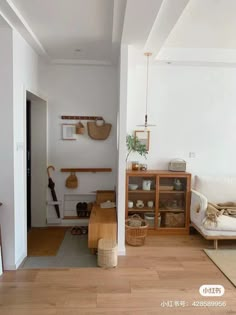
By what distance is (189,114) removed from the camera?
14.5ft

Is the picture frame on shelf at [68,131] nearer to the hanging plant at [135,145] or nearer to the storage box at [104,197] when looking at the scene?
the hanging plant at [135,145]

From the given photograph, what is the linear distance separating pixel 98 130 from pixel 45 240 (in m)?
1.89

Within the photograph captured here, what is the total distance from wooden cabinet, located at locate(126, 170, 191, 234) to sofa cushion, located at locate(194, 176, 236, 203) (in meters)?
0.27

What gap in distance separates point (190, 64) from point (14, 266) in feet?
12.4

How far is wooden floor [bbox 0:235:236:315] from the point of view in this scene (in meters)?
2.34

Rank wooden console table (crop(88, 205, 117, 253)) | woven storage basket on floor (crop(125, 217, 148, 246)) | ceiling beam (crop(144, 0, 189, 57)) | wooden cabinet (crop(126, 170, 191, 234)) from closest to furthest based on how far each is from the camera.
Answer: ceiling beam (crop(144, 0, 189, 57)) < wooden console table (crop(88, 205, 117, 253)) < woven storage basket on floor (crop(125, 217, 148, 246)) < wooden cabinet (crop(126, 170, 191, 234))

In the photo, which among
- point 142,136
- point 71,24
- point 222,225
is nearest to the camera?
point 71,24

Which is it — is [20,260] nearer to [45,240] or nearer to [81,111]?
[45,240]

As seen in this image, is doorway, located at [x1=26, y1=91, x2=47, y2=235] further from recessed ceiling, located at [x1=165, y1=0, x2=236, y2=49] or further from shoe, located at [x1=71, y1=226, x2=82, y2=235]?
recessed ceiling, located at [x1=165, y1=0, x2=236, y2=49]

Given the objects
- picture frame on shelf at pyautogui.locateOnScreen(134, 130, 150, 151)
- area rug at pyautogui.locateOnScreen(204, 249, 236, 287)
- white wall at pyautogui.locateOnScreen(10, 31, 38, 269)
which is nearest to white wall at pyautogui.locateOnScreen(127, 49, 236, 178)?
picture frame on shelf at pyautogui.locateOnScreen(134, 130, 150, 151)

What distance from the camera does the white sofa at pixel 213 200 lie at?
3590 mm

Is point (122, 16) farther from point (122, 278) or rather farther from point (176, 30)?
point (122, 278)

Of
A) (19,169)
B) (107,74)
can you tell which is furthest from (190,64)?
(19,169)

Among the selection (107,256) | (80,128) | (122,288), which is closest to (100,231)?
(107,256)
